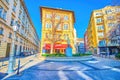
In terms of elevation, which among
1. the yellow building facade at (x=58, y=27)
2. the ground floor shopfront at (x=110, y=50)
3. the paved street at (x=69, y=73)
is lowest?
the paved street at (x=69, y=73)

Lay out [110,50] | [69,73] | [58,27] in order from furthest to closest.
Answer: [110,50], [58,27], [69,73]

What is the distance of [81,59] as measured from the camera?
754 inches

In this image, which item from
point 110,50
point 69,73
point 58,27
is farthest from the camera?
point 110,50

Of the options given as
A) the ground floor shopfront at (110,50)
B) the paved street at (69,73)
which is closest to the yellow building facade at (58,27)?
the ground floor shopfront at (110,50)

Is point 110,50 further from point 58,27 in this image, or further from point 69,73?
point 69,73

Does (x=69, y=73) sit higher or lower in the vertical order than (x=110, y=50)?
lower

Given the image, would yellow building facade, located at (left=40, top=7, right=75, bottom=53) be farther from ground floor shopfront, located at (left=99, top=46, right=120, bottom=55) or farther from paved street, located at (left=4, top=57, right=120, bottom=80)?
paved street, located at (left=4, top=57, right=120, bottom=80)

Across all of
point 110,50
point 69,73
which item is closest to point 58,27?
point 110,50

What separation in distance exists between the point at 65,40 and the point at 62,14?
9261mm

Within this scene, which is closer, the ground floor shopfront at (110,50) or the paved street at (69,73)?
the paved street at (69,73)

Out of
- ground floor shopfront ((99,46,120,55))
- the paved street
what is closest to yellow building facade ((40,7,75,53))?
ground floor shopfront ((99,46,120,55))

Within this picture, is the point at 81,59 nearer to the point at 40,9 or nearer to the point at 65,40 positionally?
the point at 65,40

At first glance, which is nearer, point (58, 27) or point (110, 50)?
point (58, 27)

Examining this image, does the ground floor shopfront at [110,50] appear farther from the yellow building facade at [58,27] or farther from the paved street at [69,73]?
the paved street at [69,73]
